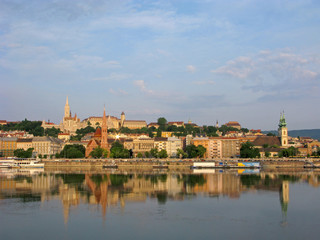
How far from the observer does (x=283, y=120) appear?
114 m

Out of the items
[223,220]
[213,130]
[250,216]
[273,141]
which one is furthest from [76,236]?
[213,130]

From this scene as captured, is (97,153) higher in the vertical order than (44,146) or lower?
lower

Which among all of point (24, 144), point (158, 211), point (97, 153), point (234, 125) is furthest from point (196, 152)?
point (234, 125)

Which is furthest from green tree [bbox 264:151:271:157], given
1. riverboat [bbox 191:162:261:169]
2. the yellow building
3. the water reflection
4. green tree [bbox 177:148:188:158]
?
the yellow building

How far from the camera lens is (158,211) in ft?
97.5

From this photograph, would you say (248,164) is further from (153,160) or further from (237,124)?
(237,124)

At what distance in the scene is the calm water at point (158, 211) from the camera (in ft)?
78.7

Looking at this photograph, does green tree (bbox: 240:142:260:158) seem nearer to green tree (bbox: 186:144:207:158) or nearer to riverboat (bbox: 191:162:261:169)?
green tree (bbox: 186:144:207:158)

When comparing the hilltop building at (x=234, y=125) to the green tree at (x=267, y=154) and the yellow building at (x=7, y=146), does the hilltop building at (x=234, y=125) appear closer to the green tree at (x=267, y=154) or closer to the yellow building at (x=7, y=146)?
the green tree at (x=267, y=154)

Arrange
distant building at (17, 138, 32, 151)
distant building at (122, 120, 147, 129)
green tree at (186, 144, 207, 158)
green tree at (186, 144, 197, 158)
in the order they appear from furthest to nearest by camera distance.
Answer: distant building at (122, 120, 147, 129) → distant building at (17, 138, 32, 151) → green tree at (186, 144, 197, 158) → green tree at (186, 144, 207, 158)

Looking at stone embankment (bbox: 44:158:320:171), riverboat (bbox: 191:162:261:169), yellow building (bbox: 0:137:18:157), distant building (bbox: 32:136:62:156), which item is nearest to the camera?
riverboat (bbox: 191:162:261:169)

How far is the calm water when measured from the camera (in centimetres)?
2400

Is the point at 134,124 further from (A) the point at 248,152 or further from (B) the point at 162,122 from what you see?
(A) the point at 248,152

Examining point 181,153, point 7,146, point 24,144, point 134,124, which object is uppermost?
point 134,124
